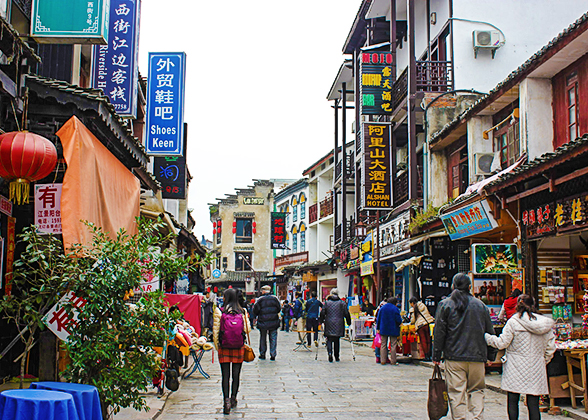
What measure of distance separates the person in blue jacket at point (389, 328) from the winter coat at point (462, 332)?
285 inches

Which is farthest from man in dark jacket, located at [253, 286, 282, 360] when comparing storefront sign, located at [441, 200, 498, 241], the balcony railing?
the balcony railing

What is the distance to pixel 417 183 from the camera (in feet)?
63.6

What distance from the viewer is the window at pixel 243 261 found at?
57844 mm

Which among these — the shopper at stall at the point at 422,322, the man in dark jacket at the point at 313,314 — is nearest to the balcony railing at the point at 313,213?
the man in dark jacket at the point at 313,314

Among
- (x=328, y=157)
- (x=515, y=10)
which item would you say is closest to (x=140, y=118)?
(x=515, y=10)

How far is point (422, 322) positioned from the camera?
13.8 m

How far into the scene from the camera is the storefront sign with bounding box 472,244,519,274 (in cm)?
1203

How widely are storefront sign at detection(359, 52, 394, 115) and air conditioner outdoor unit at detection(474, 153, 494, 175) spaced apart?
6.77 metres

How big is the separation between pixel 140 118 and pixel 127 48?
8360mm

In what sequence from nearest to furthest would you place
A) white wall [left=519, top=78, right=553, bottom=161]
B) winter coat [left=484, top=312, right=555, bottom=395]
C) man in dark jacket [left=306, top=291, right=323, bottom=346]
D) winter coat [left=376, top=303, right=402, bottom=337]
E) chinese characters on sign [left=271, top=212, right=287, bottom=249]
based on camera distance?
winter coat [left=484, top=312, right=555, bottom=395] < white wall [left=519, top=78, right=553, bottom=161] < winter coat [left=376, top=303, right=402, bottom=337] < man in dark jacket [left=306, top=291, right=323, bottom=346] < chinese characters on sign [left=271, top=212, right=287, bottom=249]

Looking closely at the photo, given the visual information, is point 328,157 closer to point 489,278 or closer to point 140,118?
point 140,118

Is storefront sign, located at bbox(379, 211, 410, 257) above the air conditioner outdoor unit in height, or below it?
below

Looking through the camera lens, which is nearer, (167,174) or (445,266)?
(445,266)

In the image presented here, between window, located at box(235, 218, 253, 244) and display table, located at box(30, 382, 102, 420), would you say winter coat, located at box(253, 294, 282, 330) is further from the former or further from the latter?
window, located at box(235, 218, 253, 244)
